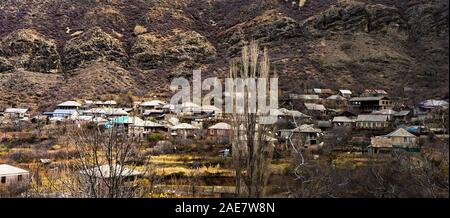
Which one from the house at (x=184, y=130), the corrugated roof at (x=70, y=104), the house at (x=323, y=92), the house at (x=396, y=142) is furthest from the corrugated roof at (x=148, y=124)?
the house at (x=396, y=142)

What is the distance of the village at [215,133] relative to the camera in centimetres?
1370

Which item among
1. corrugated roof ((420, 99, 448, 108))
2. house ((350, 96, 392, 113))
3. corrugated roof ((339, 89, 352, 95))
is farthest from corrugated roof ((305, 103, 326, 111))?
corrugated roof ((420, 99, 448, 108))

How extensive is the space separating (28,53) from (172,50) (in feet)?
35.5

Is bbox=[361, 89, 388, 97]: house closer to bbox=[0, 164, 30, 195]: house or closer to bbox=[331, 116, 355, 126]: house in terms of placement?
bbox=[331, 116, 355, 126]: house

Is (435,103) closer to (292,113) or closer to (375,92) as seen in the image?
(292,113)

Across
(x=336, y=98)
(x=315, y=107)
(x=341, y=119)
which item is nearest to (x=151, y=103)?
(x=315, y=107)

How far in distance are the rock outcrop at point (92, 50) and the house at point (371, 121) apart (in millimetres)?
19020

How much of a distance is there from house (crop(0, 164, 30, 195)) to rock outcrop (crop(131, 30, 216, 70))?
828 inches

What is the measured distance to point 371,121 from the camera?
21.3 m

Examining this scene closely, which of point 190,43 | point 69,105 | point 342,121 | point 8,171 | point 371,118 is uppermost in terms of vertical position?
point 190,43

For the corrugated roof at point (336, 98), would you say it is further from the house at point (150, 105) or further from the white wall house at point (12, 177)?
the white wall house at point (12, 177)

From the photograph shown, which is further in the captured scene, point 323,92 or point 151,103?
point 151,103

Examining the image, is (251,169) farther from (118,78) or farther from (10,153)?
(118,78)

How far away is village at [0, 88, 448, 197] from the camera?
45.0ft
